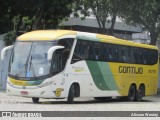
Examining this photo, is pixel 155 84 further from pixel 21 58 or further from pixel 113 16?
pixel 21 58

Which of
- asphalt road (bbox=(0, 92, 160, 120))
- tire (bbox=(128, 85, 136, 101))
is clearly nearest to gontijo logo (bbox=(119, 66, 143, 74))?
tire (bbox=(128, 85, 136, 101))

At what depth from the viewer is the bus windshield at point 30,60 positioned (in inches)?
835

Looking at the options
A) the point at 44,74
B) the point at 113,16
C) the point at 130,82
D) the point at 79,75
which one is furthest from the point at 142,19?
the point at 44,74

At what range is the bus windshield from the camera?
21.2 m

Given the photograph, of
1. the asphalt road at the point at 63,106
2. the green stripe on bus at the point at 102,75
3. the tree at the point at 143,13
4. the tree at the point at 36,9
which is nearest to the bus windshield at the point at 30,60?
the asphalt road at the point at 63,106

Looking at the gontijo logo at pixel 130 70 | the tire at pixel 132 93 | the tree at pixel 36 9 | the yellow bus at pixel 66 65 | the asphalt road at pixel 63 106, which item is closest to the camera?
the asphalt road at pixel 63 106

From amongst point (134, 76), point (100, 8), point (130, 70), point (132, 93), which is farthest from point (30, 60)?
point (100, 8)

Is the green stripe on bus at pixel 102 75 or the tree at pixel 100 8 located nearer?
the green stripe on bus at pixel 102 75

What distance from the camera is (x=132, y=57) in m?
27.6

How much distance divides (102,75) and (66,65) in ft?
11.9

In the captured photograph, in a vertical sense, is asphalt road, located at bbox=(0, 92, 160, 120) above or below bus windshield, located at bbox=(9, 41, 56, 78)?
below

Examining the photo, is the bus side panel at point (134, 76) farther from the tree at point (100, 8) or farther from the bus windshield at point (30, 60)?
the tree at point (100, 8)

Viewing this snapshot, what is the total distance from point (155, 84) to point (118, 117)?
16.0 m

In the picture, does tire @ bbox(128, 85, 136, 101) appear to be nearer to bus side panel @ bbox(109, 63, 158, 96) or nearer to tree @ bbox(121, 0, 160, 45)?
bus side panel @ bbox(109, 63, 158, 96)
